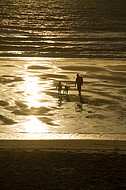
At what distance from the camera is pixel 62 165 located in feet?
36.4

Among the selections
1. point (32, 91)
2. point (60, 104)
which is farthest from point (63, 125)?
point (32, 91)

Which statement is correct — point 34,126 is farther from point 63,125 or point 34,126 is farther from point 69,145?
point 69,145

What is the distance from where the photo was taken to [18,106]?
19.5m

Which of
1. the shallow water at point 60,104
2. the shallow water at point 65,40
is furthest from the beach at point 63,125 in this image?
the shallow water at point 65,40

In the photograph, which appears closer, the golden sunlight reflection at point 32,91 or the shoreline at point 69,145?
the shoreline at point 69,145

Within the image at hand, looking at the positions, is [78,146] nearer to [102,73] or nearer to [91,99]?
[91,99]

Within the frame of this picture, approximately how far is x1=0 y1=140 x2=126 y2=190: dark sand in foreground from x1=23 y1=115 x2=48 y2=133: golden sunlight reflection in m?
1.92

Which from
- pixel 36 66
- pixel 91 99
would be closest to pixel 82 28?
pixel 36 66

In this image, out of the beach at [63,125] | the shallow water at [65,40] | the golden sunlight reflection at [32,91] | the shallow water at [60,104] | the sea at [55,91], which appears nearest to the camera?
the beach at [63,125]

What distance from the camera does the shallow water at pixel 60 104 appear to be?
1550 cm

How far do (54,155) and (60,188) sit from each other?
241cm

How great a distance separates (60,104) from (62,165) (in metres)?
9.05

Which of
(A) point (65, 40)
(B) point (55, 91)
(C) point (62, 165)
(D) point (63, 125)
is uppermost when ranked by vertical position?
(A) point (65, 40)

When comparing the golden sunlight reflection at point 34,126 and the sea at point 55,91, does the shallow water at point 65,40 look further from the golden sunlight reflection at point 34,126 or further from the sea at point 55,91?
the golden sunlight reflection at point 34,126
